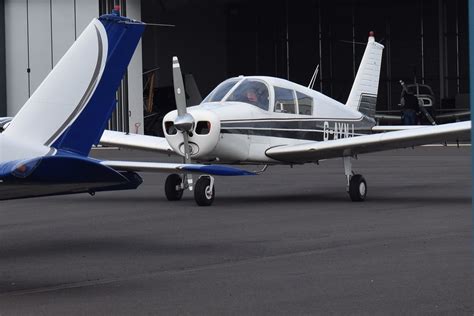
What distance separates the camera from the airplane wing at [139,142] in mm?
17266

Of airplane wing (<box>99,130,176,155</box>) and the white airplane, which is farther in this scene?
airplane wing (<box>99,130,176,155</box>)

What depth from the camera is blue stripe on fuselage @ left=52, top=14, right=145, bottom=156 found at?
9837 mm

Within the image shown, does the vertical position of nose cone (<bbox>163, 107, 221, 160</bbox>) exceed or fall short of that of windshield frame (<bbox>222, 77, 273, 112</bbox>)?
it falls short

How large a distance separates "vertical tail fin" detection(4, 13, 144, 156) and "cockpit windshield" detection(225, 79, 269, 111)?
617 centimetres

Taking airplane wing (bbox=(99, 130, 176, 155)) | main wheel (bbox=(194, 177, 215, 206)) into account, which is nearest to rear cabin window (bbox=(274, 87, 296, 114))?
airplane wing (bbox=(99, 130, 176, 155))

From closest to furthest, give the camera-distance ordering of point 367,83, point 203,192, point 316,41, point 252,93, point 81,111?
point 81,111
point 203,192
point 252,93
point 367,83
point 316,41

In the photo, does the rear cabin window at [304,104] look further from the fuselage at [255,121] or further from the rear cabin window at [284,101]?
the rear cabin window at [284,101]

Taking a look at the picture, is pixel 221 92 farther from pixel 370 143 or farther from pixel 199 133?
pixel 370 143

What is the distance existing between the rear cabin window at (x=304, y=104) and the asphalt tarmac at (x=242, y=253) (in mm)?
1329

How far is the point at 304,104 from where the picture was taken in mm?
17156

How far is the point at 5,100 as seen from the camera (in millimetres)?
40625

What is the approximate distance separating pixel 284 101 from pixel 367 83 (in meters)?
3.15

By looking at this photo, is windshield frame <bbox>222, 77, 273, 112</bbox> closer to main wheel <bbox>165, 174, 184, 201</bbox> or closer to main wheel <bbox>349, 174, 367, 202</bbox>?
main wheel <bbox>165, 174, 184, 201</bbox>

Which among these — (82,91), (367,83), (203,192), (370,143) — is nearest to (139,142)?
(203,192)
